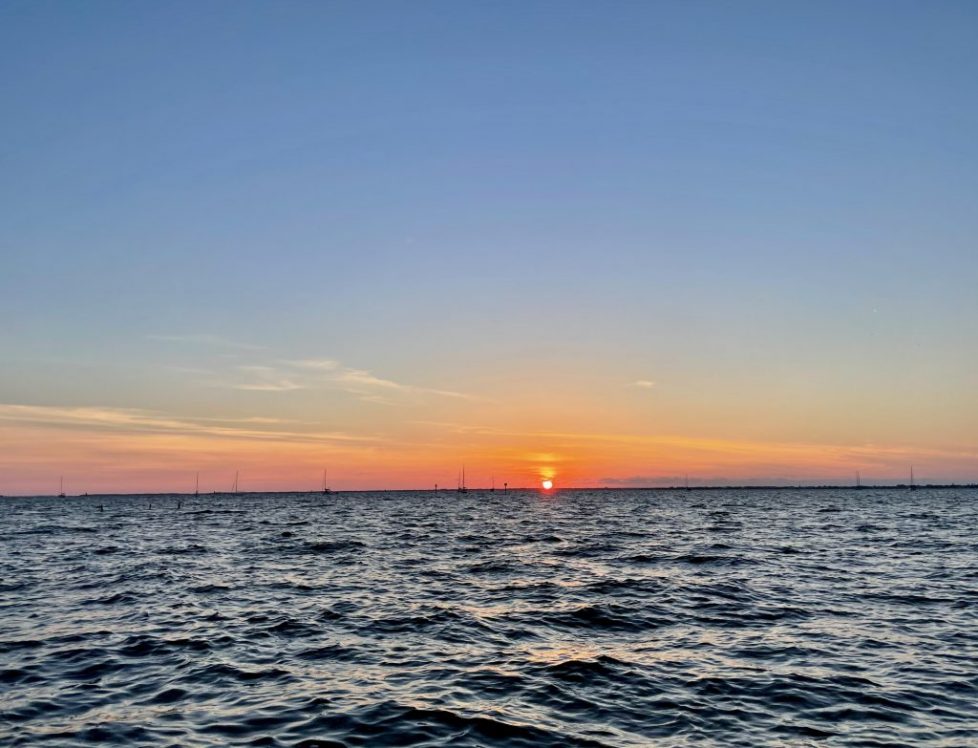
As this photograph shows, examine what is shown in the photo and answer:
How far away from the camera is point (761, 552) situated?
48.5 metres

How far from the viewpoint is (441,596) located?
30.5 m

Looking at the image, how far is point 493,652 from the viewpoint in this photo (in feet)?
68.9

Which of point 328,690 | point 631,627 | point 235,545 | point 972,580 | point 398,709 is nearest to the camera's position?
point 398,709

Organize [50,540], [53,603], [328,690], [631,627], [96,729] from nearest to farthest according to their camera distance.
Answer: [96,729] → [328,690] → [631,627] → [53,603] → [50,540]

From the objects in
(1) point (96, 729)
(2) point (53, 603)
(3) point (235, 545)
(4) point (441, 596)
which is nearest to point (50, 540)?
(3) point (235, 545)

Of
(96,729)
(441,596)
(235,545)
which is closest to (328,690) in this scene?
(96,729)

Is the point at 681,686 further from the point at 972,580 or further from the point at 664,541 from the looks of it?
the point at 664,541

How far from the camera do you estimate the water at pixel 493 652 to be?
14.9 meters

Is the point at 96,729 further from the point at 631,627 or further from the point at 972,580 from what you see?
the point at 972,580

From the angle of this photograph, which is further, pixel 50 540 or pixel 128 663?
pixel 50 540

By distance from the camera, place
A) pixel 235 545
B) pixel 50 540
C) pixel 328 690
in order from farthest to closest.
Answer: pixel 50 540
pixel 235 545
pixel 328 690

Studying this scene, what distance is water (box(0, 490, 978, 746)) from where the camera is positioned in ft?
48.7

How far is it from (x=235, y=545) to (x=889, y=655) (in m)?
49.5

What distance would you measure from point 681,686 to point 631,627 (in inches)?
270
